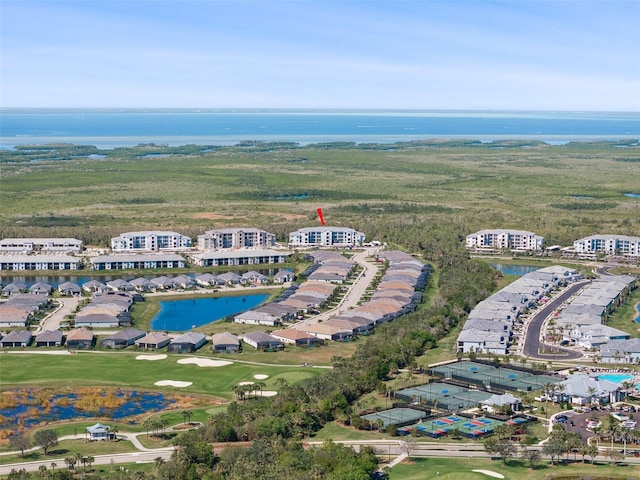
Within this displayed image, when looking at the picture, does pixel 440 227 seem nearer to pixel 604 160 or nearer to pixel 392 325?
pixel 392 325

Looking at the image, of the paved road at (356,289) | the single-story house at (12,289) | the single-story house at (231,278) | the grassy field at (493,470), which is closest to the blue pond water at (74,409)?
the grassy field at (493,470)

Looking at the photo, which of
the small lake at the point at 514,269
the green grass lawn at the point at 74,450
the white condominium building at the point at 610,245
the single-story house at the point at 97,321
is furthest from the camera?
the white condominium building at the point at 610,245

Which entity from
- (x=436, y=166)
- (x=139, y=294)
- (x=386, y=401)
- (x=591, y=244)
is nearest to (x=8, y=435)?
(x=386, y=401)

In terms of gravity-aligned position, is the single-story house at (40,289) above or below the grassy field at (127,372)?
above

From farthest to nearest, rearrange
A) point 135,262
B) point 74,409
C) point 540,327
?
point 135,262, point 540,327, point 74,409

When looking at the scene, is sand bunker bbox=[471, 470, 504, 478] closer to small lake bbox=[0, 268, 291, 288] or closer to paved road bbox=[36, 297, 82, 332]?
paved road bbox=[36, 297, 82, 332]

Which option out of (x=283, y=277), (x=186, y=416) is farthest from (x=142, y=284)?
(x=186, y=416)

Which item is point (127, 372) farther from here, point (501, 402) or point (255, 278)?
point (255, 278)

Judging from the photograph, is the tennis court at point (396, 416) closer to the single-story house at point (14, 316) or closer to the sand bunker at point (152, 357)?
the sand bunker at point (152, 357)
